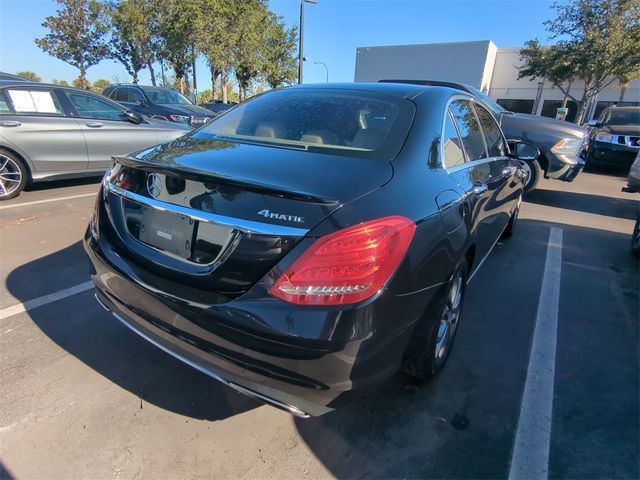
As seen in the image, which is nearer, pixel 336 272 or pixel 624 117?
pixel 336 272

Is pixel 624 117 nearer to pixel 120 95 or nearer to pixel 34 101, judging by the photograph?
pixel 34 101

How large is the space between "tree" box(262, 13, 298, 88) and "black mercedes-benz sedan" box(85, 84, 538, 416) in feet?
103

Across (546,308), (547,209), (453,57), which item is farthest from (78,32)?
(546,308)

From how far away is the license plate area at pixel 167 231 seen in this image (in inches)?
68.7

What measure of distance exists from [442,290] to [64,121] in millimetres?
6280

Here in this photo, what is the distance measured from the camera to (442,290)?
6.76ft

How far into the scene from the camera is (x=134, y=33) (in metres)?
27.1

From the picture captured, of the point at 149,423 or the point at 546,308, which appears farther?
the point at 546,308

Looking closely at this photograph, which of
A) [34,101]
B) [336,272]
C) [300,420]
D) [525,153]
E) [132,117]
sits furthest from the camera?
[132,117]

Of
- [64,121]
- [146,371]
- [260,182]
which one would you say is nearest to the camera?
[260,182]

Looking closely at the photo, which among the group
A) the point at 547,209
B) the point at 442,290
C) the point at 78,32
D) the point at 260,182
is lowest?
the point at 547,209

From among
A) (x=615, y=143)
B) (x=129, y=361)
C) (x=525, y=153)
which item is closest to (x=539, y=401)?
(x=129, y=361)

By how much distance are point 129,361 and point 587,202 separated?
811 centimetres

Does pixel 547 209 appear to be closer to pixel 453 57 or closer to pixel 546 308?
pixel 546 308
